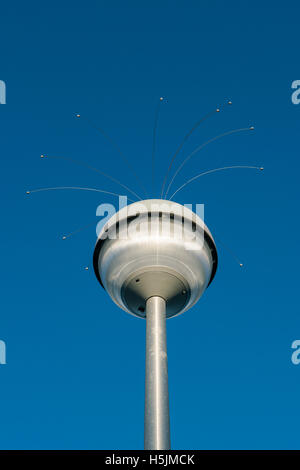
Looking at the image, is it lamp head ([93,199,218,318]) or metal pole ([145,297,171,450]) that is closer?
metal pole ([145,297,171,450])

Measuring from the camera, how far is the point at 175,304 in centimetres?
1753

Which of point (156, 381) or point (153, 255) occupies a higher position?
point (153, 255)

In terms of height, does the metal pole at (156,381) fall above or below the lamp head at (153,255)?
below

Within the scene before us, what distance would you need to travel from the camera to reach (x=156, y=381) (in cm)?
1458

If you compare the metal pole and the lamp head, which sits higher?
the lamp head

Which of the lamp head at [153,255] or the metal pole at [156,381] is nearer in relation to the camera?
the metal pole at [156,381]

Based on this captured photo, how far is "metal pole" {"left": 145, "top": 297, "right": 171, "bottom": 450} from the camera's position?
13.6 meters

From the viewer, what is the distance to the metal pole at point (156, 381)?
13609mm

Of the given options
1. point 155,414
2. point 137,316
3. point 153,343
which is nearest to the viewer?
point 155,414

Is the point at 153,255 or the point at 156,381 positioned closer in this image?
the point at 156,381
